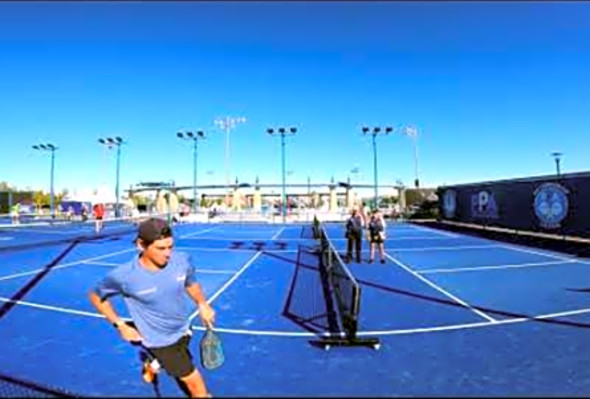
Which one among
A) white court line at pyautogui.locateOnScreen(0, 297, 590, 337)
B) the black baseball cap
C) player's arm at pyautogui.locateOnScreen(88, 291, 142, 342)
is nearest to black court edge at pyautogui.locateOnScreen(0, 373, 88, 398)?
player's arm at pyautogui.locateOnScreen(88, 291, 142, 342)

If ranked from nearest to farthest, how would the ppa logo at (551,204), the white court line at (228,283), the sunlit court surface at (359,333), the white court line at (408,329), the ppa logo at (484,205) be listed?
the sunlit court surface at (359,333), the white court line at (408,329), the white court line at (228,283), the ppa logo at (551,204), the ppa logo at (484,205)

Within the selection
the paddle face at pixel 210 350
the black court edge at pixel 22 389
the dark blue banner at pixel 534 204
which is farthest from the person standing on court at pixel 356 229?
the paddle face at pixel 210 350

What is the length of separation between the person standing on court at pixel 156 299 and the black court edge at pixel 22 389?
5.22ft

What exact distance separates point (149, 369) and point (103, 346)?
413cm

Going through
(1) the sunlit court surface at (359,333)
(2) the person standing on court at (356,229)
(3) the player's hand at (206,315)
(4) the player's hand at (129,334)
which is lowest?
(1) the sunlit court surface at (359,333)

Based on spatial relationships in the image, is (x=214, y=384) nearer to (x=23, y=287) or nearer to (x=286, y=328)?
(x=286, y=328)

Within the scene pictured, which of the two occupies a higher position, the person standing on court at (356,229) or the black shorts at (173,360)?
the person standing on court at (356,229)

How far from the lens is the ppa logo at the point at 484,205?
98.1ft

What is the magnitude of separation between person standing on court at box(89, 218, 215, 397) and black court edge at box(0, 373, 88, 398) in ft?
5.22

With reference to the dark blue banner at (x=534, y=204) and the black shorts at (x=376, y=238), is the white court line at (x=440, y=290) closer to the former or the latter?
the black shorts at (x=376, y=238)

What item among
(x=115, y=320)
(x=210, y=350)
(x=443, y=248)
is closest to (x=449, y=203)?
(x=443, y=248)

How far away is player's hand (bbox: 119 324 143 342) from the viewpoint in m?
3.97

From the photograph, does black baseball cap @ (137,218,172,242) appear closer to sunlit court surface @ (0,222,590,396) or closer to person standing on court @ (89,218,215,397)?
person standing on court @ (89,218,215,397)

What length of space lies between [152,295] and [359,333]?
17.3 feet
